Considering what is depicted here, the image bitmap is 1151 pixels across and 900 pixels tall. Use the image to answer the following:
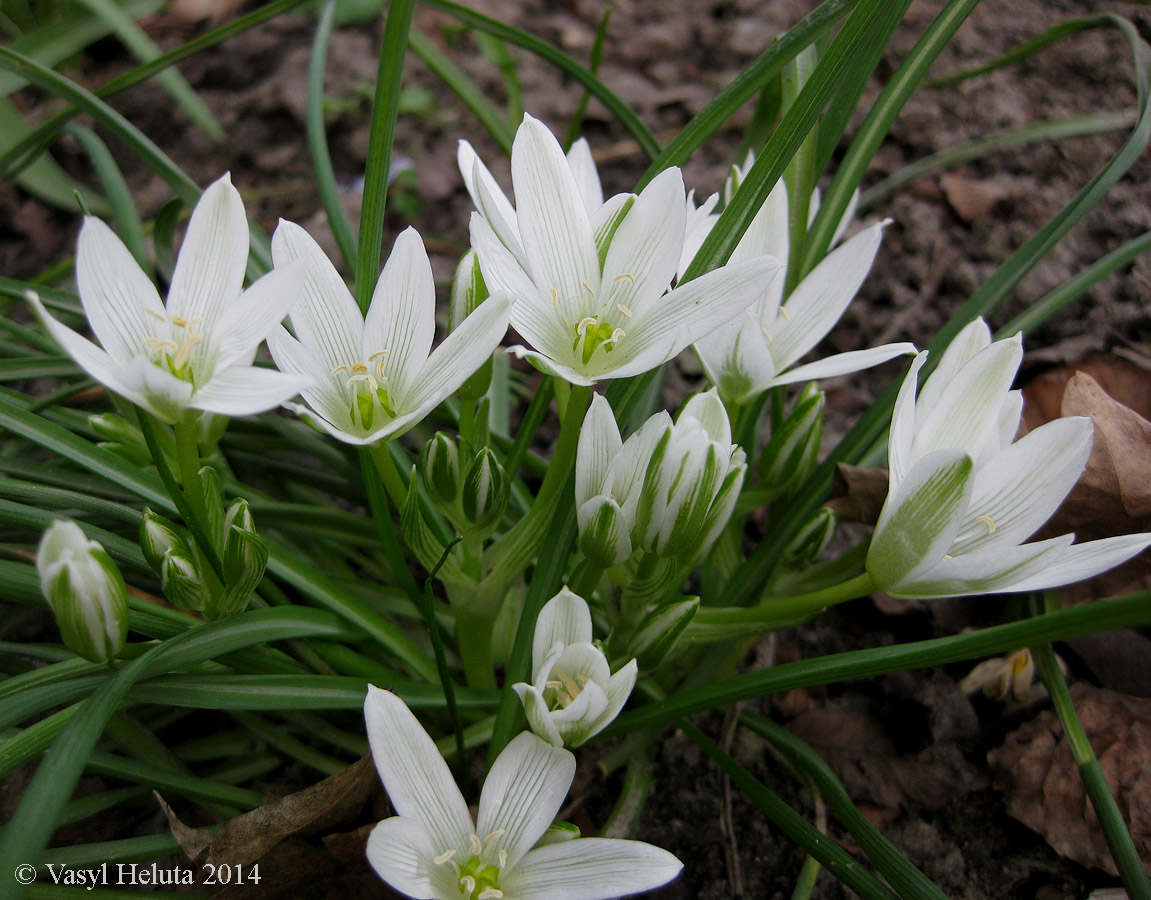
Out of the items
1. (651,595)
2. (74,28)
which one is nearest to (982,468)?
(651,595)

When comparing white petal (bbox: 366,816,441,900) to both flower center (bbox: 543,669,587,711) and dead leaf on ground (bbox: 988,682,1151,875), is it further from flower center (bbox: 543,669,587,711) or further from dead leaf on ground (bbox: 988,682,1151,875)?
dead leaf on ground (bbox: 988,682,1151,875)

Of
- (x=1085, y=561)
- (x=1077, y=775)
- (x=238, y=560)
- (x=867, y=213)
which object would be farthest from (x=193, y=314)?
(x=867, y=213)

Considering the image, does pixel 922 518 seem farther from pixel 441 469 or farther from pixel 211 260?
pixel 211 260

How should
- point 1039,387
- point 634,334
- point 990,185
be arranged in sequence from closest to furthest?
point 634,334, point 1039,387, point 990,185

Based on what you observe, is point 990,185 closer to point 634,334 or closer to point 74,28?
point 634,334

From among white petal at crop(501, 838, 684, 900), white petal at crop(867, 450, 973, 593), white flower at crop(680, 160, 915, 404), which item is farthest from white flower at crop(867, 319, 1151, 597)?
white petal at crop(501, 838, 684, 900)
